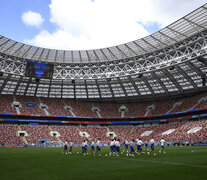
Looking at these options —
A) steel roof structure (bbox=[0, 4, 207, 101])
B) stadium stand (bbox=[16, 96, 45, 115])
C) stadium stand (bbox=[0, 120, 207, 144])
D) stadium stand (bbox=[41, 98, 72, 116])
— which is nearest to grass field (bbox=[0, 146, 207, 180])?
steel roof structure (bbox=[0, 4, 207, 101])

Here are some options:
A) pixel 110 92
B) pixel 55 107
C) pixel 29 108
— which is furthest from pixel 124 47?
pixel 29 108

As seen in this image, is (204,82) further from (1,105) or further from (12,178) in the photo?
(1,105)

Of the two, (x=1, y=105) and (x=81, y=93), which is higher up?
(x=81, y=93)

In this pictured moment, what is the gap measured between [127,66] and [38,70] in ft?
69.1

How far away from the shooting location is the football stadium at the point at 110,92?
43219mm

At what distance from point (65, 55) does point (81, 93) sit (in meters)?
18.1

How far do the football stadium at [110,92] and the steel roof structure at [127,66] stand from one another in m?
0.16

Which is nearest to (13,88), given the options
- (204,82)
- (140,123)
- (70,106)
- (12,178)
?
(70,106)

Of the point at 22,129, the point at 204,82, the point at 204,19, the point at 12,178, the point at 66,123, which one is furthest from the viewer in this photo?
the point at 66,123

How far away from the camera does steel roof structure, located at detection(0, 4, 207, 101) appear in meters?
40.4

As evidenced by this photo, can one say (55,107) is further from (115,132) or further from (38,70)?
(38,70)

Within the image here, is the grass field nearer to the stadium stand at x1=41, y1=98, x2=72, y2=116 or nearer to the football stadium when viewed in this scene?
the football stadium

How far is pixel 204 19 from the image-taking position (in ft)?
120

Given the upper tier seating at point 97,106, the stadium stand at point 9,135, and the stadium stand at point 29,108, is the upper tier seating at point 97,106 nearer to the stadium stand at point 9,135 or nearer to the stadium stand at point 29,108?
Result: the stadium stand at point 29,108
